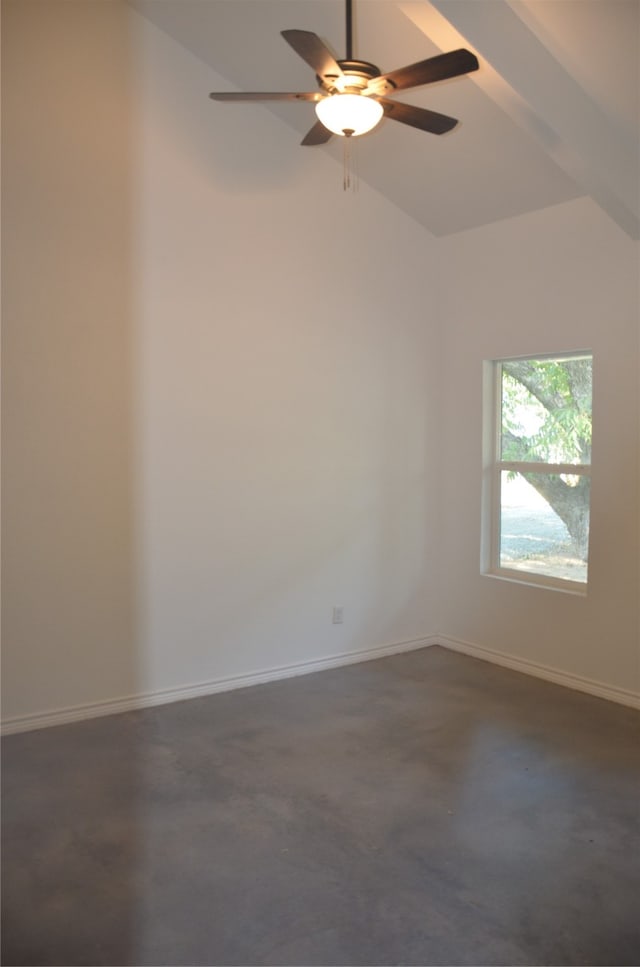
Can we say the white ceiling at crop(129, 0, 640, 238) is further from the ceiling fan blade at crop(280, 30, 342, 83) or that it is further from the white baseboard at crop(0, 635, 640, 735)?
the white baseboard at crop(0, 635, 640, 735)

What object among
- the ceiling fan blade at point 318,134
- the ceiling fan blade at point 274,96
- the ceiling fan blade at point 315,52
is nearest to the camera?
the ceiling fan blade at point 315,52

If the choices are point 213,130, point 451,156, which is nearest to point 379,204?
point 451,156

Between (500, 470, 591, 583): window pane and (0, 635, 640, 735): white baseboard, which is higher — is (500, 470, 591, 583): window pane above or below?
above

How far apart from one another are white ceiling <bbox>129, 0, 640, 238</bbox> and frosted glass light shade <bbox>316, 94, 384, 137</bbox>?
1.42ft

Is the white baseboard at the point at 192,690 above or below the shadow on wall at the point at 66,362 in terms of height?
below

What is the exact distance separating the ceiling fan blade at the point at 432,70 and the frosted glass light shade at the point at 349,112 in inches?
2.7

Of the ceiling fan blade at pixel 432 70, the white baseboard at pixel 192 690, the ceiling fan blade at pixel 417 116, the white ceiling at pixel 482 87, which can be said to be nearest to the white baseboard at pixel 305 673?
the white baseboard at pixel 192 690

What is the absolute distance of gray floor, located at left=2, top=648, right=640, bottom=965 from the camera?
84.2 inches

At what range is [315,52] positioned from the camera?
101 inches

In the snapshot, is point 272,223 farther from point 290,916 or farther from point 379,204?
point 290,916

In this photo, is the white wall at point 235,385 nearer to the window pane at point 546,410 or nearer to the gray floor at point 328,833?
the window pane at point 546,410

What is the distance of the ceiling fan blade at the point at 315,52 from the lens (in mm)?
2469

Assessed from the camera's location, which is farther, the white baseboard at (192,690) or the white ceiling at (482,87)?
the white baseboard at (192,690)

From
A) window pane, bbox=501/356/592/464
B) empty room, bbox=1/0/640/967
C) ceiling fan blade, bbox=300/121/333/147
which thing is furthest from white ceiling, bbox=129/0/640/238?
Answer: window pane, bbox=501/356/592/464
